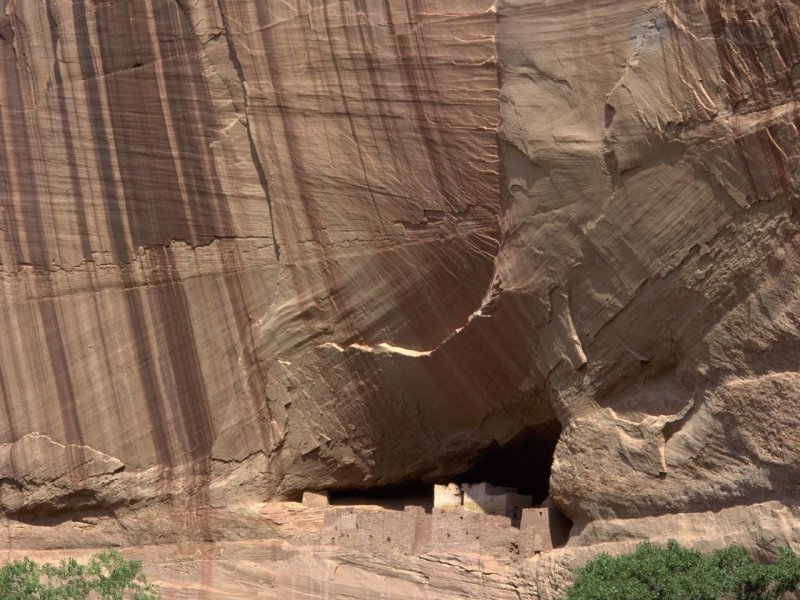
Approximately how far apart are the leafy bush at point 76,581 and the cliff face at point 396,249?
1231mm

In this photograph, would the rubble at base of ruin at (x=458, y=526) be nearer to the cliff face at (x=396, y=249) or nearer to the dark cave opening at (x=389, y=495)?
the cliff face at (x=396, y=249)

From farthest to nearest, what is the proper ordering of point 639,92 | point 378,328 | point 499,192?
1. point 378,328
2. point 499,192
3. point 639,92

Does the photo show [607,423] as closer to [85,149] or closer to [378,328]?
[378,328]

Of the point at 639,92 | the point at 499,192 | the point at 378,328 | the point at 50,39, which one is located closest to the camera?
the point at 639,92

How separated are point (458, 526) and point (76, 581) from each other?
3.48 m

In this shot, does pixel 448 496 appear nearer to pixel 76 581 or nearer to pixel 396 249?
pixel 396 249

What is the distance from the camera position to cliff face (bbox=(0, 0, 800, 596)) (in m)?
12.4

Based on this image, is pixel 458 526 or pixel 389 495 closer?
pixel 458 526

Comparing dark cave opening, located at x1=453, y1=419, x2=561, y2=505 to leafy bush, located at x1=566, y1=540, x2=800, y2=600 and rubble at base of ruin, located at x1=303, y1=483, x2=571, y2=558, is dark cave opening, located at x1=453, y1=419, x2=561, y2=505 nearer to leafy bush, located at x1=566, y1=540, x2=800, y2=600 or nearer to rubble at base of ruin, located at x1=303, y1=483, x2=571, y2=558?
rubble at base of ruin, located at x1=303, y1=483, x2=571, y2=558

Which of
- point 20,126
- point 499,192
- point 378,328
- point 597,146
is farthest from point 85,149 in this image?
point 597,146

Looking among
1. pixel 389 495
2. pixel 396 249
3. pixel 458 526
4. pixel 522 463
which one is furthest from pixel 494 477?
pixel 396 249

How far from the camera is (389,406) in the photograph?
15.1 m

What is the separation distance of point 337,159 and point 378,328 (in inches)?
64.7

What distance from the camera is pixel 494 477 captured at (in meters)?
16.3
